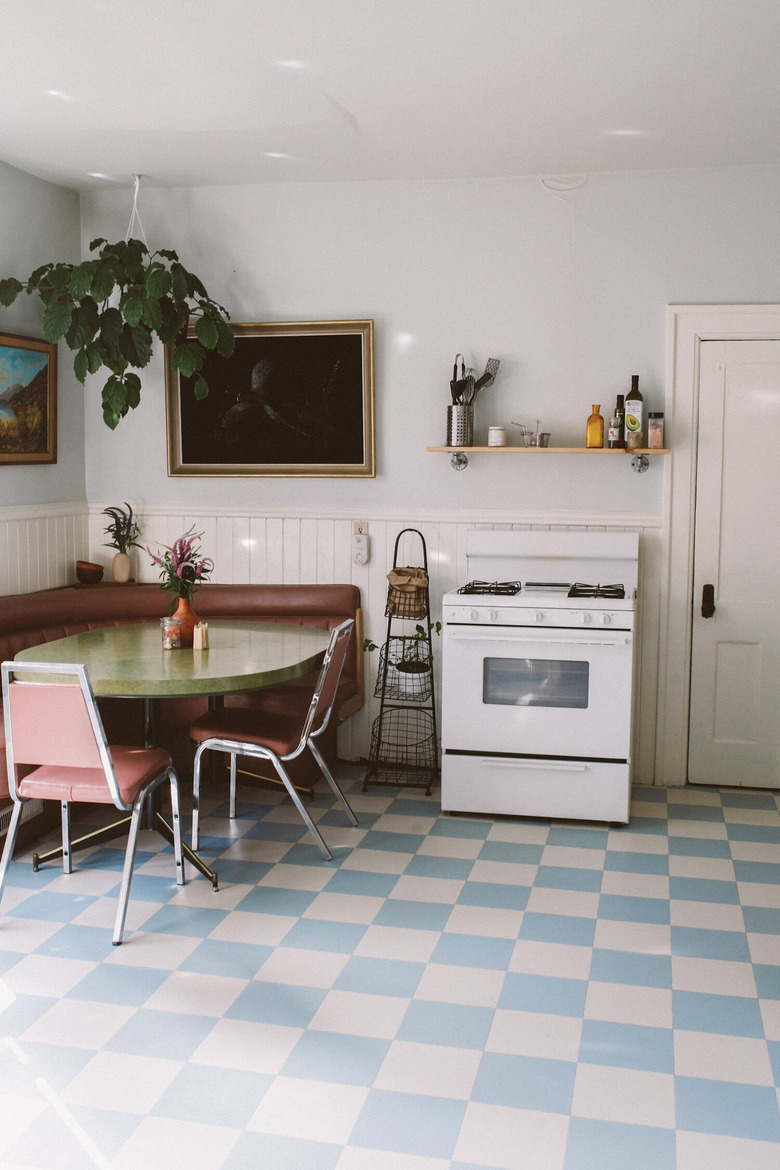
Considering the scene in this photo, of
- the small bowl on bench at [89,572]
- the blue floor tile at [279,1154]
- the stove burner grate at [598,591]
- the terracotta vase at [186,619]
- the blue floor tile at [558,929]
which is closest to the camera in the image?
the blue floor tile at [279,1154]

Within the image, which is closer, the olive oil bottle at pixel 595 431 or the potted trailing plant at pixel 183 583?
the potted trailing plant at pixel 183 583

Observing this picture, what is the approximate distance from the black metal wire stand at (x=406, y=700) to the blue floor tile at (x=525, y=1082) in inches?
84.0

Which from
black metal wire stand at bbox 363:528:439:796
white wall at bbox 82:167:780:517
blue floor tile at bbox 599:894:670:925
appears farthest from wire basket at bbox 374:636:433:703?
blue floor tile at bbox 599:894:670:925

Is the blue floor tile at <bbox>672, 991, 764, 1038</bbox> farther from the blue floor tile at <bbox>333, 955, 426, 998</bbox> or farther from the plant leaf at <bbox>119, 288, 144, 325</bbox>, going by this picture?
the plant leaf at <bbox>119, 288, 144, 325</bbox>

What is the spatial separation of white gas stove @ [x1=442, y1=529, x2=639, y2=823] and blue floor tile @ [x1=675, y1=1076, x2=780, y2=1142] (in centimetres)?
175

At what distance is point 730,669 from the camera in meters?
4.61

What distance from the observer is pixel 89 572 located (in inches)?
197

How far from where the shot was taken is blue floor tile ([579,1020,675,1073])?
248cm

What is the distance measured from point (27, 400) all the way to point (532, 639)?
2.56m

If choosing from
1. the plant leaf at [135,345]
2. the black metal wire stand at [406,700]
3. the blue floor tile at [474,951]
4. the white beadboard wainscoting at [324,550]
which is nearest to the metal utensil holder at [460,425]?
the white beadboard wainscoting at [324,550]

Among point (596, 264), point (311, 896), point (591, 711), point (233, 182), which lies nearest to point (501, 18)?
point (596, 264)

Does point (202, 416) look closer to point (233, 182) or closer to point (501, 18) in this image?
point (233, 182)

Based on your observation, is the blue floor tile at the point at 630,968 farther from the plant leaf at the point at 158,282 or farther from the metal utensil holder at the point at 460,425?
the plant leaf at the point at 158,282

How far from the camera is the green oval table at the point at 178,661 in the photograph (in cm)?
326
